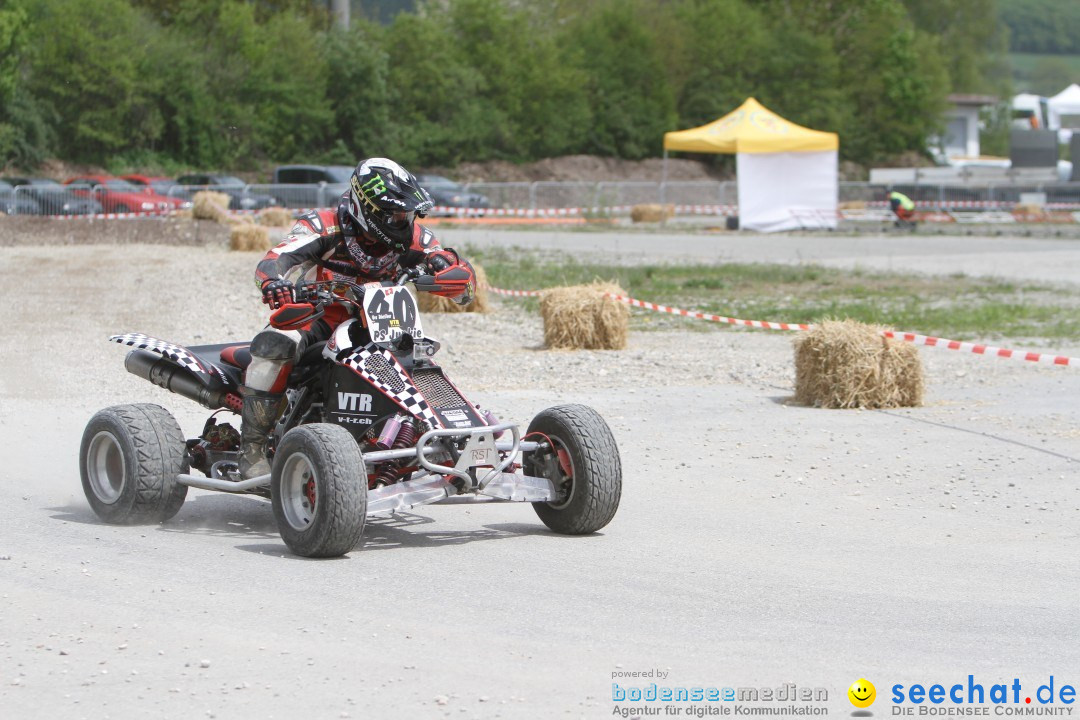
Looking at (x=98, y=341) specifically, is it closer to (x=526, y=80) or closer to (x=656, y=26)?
(x=526, y=80)

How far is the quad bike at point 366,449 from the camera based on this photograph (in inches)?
265

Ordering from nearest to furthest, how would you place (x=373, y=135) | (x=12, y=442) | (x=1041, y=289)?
(x=12, y=442) → (x=1041, y=289) → (x=373, y=135)

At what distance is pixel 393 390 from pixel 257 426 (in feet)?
3.29

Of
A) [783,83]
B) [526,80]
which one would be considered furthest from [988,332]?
[783,83]

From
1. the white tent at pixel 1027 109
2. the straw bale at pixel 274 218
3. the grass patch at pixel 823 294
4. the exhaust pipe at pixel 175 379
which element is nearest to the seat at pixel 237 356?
the exhaust pipe at pixel 175 379

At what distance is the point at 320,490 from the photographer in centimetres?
652

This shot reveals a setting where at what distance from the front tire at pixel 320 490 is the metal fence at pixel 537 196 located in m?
30.3

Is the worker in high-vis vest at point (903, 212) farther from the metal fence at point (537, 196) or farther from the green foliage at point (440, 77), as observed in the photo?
the green foliage at point (440, 77)

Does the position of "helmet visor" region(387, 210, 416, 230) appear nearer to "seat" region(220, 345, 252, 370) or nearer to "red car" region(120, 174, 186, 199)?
"seat" region(220, 345, 252, 370)

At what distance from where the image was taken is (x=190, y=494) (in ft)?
28.8

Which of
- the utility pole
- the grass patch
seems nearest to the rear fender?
the grass patch

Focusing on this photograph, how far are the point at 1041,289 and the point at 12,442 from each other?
17396 mm

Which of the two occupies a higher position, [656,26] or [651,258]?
[656,26]

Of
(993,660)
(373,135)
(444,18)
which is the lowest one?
(993,660)
